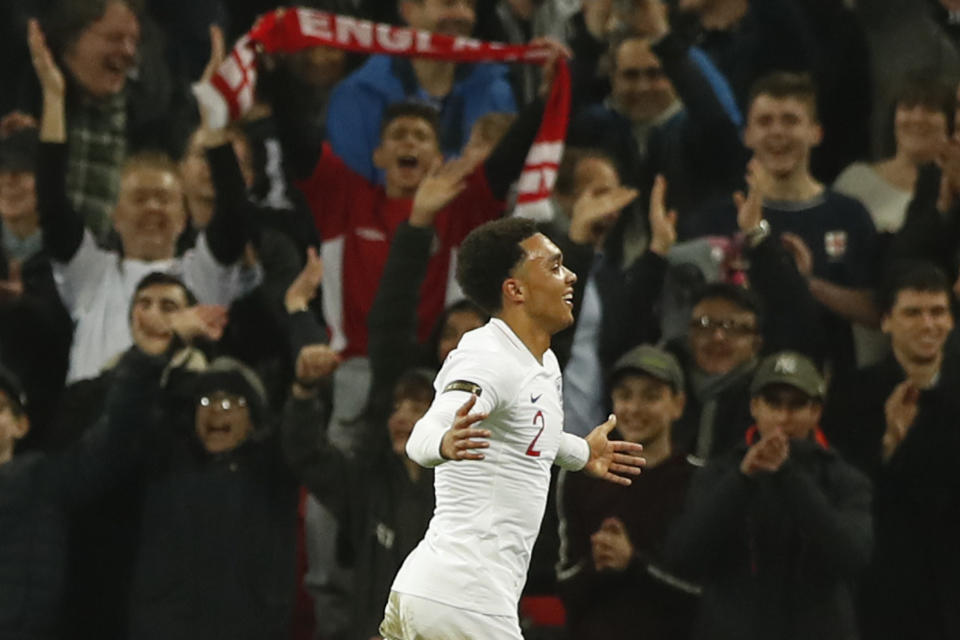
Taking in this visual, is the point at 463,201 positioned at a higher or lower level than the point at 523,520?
higher

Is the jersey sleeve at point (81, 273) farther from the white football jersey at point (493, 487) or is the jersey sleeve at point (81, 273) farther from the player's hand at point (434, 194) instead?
the white football jersey at point (493, 487)

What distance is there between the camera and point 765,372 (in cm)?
722

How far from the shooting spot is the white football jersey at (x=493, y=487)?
5066mm

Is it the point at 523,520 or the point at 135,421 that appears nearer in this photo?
the point at 523,520

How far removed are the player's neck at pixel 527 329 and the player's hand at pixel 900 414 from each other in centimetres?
260

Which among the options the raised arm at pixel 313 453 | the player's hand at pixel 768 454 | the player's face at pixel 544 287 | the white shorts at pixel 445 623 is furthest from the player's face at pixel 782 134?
the white shorts at pixel 445 623

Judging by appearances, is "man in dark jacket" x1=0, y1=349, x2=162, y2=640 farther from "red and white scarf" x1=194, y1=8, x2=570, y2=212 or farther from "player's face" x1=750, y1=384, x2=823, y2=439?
"player's face" x1=750, y1=384, x2=823, y2=439

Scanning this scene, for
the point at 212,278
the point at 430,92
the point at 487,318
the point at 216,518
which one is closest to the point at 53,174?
the point at 212,278

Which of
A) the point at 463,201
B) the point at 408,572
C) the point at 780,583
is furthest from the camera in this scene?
the point at 463,201

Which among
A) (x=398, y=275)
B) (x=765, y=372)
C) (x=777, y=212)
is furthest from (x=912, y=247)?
(x=398, y=275)

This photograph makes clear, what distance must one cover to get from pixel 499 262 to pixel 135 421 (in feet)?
9.58

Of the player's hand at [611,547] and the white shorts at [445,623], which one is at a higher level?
the white shorts at [445,623]

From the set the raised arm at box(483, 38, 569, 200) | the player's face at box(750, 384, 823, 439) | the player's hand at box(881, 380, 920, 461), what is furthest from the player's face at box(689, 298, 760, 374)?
the raised arm at box(483, 38, 569, 200)

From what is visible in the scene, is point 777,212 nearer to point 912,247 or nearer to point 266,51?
point 912,247
